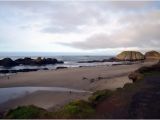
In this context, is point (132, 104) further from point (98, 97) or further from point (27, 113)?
point (27, 113)

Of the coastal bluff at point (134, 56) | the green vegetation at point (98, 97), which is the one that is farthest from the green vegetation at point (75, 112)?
the coastal bluff at point (134, 56)

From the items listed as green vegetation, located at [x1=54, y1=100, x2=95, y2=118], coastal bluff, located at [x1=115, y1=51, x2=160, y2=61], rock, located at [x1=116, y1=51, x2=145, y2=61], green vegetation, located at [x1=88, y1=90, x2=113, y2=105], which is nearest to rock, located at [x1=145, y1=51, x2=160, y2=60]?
coastal bluff, located at [x1=115, y1=51, x2=160, y2=61]

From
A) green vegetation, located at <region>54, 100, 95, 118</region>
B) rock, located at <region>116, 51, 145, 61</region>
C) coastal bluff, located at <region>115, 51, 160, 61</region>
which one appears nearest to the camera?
green vegetation, located at <region>54, 100, 95, 118</region>

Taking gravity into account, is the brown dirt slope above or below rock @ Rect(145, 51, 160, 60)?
below

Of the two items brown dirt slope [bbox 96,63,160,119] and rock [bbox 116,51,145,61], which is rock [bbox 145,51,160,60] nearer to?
rock [bbox 116,51,145,61]

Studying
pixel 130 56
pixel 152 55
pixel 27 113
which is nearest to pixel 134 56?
pixel 130 56

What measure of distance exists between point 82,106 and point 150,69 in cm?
1341

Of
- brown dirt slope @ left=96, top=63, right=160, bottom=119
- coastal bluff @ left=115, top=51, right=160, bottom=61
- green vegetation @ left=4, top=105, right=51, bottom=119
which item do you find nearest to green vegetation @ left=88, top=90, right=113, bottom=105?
brown dirt slope @ left=96, top=63, right=160, bottom=119

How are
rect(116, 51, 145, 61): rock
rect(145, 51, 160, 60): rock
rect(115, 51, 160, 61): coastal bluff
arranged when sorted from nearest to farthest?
1. rect(145, 51, 160, 60): rock
2. rect(115, 51, 160, 61): coastal bluff
3. rect(116, 51, 145, 61): rock

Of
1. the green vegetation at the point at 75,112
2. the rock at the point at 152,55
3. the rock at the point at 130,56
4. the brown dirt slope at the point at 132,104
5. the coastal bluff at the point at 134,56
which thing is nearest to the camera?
the green vegetation at the point at 75,112

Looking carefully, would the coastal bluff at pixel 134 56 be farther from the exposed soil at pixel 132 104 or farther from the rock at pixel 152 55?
Answer: the exposed soil at pixel 132 104

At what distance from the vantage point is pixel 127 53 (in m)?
78.0

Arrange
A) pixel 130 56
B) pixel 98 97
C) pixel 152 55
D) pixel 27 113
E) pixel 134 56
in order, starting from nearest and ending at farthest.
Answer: pixel 27 113, pixel 98 97, pixel 134 56, pixel 130 56, pixel 152 55

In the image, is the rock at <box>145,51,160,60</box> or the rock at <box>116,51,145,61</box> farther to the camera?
the rock at <box>116,51,145,61</box>
